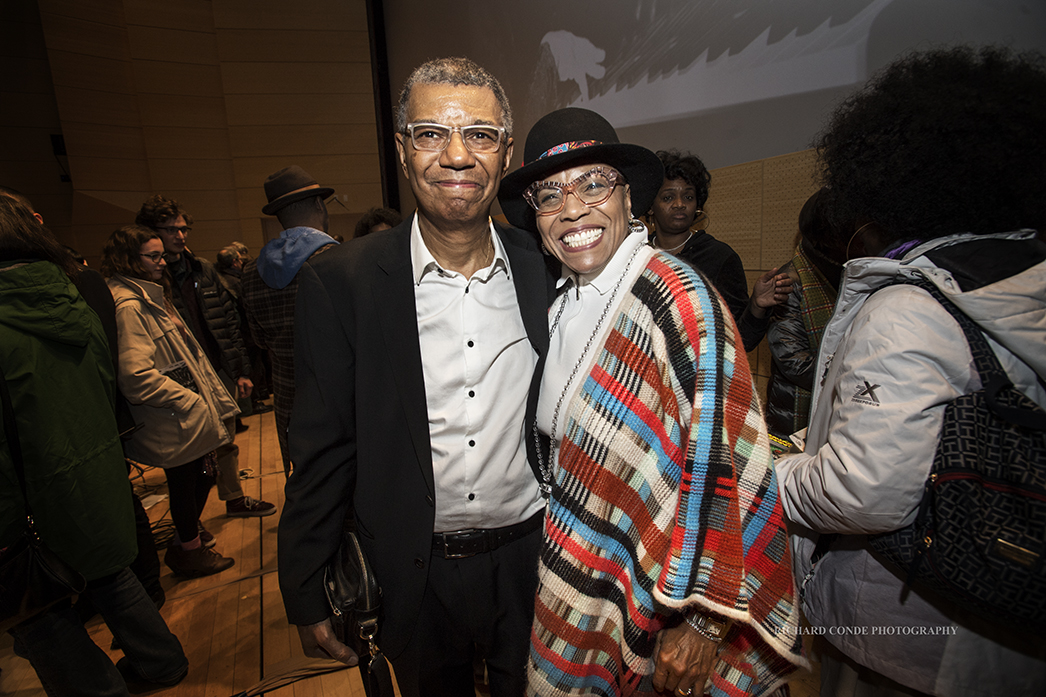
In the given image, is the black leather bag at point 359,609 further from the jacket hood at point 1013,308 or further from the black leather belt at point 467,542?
the jacket hood at point 1013,308

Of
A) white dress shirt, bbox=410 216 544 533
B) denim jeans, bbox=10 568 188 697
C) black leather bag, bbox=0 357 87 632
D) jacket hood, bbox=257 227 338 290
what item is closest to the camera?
white dress shirt, bbox=410 216 544 533

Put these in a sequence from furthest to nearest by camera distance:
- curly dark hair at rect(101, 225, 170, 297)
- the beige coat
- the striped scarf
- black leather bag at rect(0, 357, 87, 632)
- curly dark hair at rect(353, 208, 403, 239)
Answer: curly dark hair at rect(353, 208, 403, 239)
curly dark hair at rect(101, 225, 170, 297)
the beige coat
the striped scarf
black leather bag at rect(0, 357, 87, 632)

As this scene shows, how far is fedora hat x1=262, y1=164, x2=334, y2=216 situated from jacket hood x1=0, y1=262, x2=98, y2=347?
1010mm

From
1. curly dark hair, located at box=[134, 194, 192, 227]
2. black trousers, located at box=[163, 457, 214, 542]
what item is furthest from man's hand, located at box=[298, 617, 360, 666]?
curly dark hair, located at box=[134, 194, 192, 227]

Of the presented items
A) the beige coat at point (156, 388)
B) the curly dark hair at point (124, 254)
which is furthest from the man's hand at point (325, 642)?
the curly dark hair at point (124, 254)

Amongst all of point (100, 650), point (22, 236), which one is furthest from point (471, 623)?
point (22, 236)

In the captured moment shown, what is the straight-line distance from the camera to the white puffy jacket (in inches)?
34.5

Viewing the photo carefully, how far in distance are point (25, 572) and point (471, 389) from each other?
5.39ft

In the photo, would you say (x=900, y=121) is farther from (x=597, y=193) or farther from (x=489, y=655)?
(x=489, y=655)

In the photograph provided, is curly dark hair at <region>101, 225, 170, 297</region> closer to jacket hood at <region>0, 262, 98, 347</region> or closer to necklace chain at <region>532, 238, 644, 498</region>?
jacket hood at <region>0, 262, 98, 347</region>

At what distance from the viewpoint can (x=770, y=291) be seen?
6.49ft

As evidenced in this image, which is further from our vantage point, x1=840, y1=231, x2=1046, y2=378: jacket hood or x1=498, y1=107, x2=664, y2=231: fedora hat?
x1=498, y1=107, x2=664, y2=231: fedora hat

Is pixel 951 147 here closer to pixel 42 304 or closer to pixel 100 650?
pixel 42 304

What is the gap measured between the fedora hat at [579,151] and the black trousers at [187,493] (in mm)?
2524
